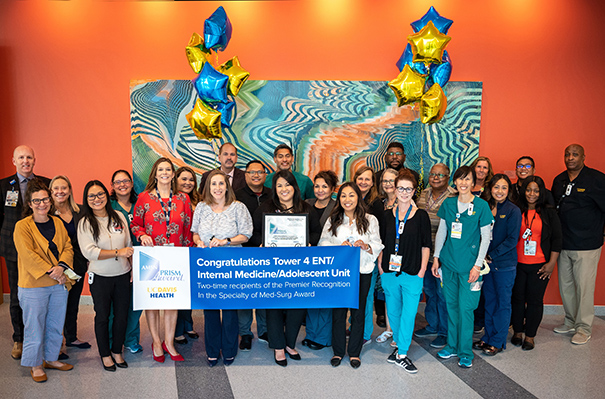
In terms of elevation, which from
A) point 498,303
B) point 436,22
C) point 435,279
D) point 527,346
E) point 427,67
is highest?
point 436,22

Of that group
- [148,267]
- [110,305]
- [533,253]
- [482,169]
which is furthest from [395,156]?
[110,305]

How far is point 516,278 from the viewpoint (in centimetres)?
370

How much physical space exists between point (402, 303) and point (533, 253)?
1.38 metres

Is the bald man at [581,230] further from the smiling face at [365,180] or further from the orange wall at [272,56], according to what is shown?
the smiling face at [365,180]

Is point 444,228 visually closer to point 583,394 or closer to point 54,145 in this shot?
point 583,394

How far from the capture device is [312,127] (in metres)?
4.67

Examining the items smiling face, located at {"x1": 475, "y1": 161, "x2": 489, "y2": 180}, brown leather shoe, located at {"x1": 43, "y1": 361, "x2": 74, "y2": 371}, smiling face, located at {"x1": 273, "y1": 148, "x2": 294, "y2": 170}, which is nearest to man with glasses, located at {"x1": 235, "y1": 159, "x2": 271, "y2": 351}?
smiling face, located at {"x1": 273, "y1": 148, "x2": 294, "y2": 170}

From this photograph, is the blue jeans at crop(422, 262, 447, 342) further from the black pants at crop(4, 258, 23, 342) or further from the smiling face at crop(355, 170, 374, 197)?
the black pants at crop(4, 258, 23, 342)

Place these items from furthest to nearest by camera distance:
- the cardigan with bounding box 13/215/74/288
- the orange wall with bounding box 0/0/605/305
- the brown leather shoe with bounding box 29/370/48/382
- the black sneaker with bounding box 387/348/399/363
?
the orange wall with bounding box 0/0/605/305 < the black sneaker with bounding box 387/348/399/363 < the brown leather shoe with bounding box 29/370/48/382 < the cardigan with bounding box 13/215/74/288

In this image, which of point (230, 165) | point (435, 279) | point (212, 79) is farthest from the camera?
point (230, 165)

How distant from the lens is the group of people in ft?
9.98

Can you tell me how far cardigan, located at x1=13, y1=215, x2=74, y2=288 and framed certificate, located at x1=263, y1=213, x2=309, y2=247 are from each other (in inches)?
62.4

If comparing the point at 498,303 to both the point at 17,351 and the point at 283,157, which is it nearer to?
the point at 283,157

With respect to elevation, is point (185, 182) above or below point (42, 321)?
above
